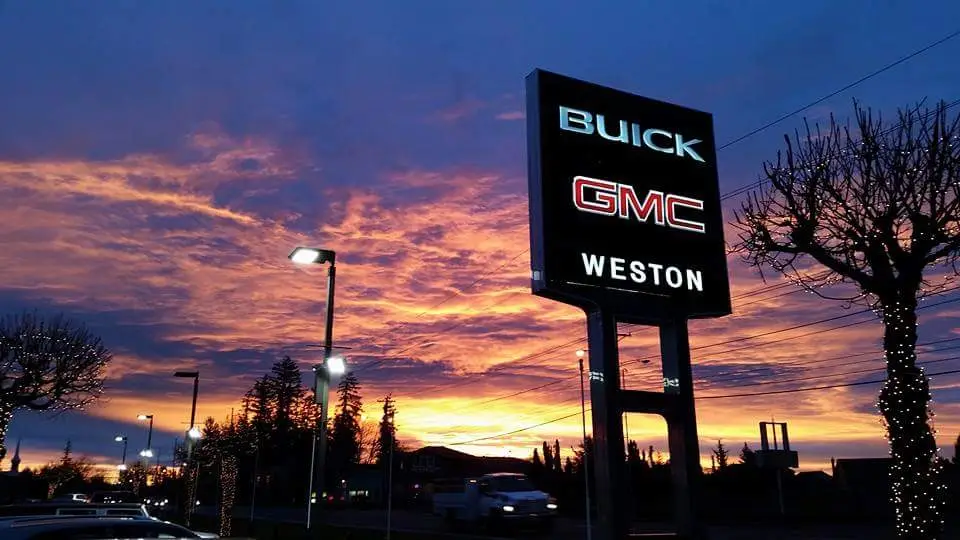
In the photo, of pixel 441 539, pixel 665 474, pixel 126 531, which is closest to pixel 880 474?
pixel 665 474

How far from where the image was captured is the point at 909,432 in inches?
572

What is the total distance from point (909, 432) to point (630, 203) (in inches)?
305

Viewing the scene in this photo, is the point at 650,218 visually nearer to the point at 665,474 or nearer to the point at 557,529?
the point at 557,529

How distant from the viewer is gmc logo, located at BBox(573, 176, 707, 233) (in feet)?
59.6

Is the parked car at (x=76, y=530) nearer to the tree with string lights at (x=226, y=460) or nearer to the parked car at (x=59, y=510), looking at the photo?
the parked car at (x=59, y=510)

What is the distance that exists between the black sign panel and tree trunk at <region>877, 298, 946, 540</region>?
15.1 ft

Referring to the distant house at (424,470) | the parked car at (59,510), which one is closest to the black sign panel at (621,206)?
the parked car at (59,510)

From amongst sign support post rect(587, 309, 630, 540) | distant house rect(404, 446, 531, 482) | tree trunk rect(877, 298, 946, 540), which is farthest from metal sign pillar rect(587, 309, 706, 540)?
distant house rect(404, 446, 531, 482)

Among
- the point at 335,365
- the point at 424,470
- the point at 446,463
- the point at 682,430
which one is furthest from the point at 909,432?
the point at 446,463

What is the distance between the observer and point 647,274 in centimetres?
1820

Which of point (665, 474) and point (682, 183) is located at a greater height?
point (682, 183)

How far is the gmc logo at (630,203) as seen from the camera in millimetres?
18156

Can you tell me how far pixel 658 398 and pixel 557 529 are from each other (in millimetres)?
19471

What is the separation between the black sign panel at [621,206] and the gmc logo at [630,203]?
0.03 meters
